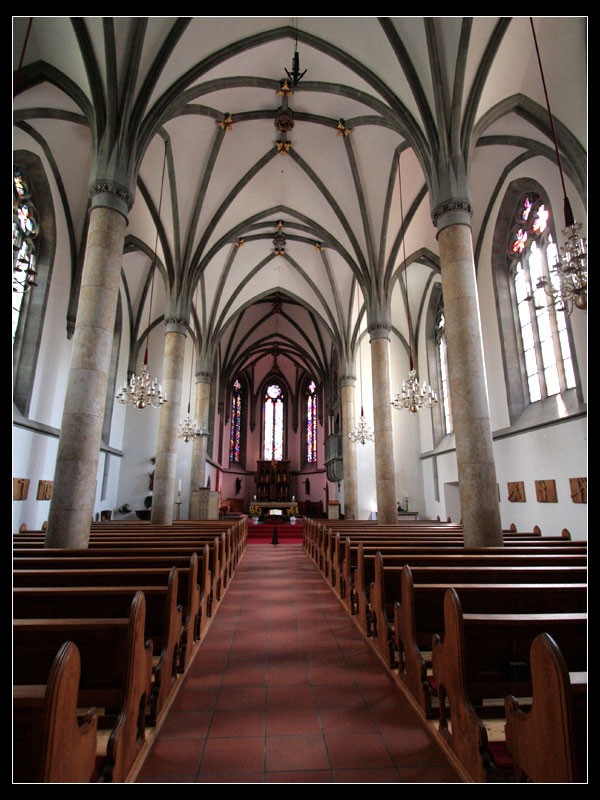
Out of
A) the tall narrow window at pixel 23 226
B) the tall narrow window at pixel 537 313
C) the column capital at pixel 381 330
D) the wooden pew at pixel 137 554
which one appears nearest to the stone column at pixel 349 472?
the column capital at pixel 381 330

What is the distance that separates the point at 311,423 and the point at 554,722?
108 feet

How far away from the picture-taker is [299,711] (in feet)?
10.5

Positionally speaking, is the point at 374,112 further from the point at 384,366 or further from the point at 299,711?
the point at 299,711

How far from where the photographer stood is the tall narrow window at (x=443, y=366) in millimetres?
17464

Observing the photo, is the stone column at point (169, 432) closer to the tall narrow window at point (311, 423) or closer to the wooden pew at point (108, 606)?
the wooden pew at point (108, 606)

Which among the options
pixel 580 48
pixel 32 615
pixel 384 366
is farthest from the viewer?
pixel 384 366

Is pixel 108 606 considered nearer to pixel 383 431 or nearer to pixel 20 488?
pixel 20 488

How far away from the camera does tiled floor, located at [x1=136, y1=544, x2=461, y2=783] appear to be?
2.49 m

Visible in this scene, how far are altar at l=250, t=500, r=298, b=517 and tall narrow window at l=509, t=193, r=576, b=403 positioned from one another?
18163mm

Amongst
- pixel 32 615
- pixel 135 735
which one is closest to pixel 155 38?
pixel 32 615

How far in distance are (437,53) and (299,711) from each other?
11.3 metres

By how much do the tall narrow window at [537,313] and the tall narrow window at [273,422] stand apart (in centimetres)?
2508

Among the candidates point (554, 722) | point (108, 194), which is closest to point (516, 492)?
point (554, 722)

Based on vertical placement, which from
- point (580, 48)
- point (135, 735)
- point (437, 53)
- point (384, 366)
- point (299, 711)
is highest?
point (437, 53)
